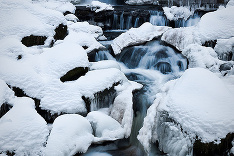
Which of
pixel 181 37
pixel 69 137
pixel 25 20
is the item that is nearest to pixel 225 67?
pixel 181 37

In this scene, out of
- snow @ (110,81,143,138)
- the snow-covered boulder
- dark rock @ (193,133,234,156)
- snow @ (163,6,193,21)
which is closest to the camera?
dark rock @ (193,133,234,156)

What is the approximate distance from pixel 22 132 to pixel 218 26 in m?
6.84

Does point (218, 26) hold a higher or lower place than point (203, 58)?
higher

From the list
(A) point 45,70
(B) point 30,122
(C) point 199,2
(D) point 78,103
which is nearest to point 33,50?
(A) point 45,70

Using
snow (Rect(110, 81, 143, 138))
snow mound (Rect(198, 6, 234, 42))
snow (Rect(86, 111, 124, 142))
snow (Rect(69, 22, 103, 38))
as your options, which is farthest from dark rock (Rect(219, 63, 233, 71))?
snow (Rect(69, 22, 103, 38))

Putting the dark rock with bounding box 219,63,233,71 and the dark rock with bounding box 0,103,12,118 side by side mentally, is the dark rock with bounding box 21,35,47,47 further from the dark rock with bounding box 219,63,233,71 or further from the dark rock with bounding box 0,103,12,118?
the dark rock with bounding box 219,63,233,71

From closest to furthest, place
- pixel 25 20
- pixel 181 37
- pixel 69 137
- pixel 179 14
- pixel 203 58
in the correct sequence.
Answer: pixel 69 137 < pixel 203 58 < pixel 25 20 < pixel 181 37 < pixel 179 14

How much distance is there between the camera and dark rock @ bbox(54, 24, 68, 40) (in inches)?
297

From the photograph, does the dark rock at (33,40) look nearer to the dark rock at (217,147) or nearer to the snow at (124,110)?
the snow at (124,110)

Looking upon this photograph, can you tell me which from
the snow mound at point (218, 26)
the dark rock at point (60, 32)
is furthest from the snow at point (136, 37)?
the dark rock at point (60, 32)

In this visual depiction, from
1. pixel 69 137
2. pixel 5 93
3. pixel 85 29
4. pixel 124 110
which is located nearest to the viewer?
pixel 69 137

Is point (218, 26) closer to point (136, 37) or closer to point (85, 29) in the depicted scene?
point (136, 37)

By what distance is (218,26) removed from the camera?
6.70 m

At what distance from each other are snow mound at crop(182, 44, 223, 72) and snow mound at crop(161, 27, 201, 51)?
75 cm
